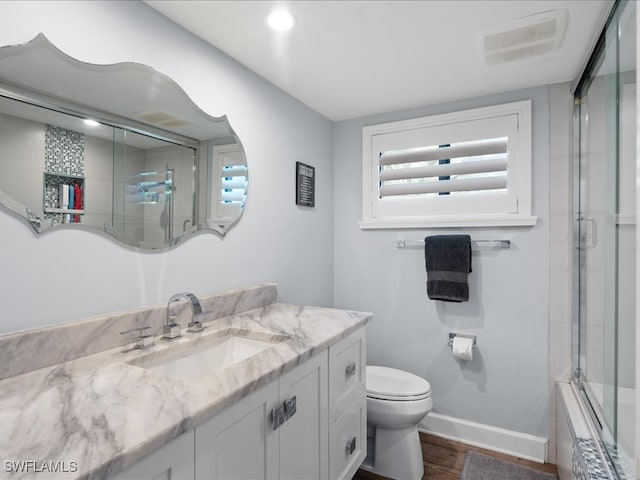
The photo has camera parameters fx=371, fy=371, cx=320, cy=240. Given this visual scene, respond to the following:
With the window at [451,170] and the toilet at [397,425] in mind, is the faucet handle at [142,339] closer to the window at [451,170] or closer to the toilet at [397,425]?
the toilet at [397,425]

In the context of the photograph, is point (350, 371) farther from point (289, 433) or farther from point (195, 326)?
point (195, 326)

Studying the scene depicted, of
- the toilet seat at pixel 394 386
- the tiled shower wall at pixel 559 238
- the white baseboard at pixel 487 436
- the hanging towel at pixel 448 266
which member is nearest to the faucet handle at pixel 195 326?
the toilet seat at pixel 394 386

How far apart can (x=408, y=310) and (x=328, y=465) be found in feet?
4.24

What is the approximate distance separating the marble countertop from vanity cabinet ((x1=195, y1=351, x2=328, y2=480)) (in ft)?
0.21

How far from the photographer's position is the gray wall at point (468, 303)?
222cm

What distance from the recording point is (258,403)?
1104 mm

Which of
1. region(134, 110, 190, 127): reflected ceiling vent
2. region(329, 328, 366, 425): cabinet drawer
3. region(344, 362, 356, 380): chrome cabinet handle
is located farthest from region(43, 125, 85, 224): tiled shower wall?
region(344, 362, 356, 380): chrome cabinet handle

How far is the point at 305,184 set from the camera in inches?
97.3

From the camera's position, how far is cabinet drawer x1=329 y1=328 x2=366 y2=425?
61.3 inches

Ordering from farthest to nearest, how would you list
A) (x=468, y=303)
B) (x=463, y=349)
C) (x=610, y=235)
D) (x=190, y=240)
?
(x=468, y=303) → (x=463, y=349) → (x=190, y=240) → (x=610, y=235)

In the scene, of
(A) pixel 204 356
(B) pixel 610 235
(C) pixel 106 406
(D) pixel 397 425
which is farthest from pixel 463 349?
(C) pixel 106 406

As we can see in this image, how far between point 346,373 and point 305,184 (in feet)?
4.17

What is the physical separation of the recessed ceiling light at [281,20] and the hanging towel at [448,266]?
58.1 inches

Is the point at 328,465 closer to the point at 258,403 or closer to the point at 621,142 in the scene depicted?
the point at 258,403
